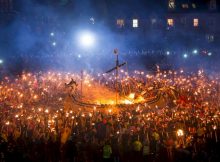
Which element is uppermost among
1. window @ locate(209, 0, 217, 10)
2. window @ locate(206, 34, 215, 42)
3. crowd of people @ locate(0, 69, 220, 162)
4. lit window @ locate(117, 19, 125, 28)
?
window @ locate(209, 0, 217, 10)

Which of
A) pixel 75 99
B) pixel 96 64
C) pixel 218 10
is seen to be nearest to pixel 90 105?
pixel 75 99

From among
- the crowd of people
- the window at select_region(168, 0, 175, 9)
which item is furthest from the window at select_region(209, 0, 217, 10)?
the crowd of people

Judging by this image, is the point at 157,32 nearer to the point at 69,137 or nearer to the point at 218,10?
the point at 218,10

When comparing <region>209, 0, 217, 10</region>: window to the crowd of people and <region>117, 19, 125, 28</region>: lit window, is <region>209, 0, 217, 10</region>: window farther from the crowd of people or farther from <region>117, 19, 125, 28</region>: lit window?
the crowd of people

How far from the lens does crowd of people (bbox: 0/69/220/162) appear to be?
16.4 meters

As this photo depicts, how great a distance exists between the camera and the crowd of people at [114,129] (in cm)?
1636

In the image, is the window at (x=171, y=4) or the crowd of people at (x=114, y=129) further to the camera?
the window at (x=171, y=4)

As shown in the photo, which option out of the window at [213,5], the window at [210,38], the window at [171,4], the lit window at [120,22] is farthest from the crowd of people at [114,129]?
the window at [213,5]

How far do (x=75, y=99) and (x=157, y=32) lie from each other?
28.8 m

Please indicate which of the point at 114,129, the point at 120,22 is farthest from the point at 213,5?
the point at 114,129

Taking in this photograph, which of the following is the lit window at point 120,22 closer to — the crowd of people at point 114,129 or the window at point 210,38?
the window at point 210,38

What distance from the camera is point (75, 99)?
29.2m

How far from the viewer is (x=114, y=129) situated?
1977 centimetres

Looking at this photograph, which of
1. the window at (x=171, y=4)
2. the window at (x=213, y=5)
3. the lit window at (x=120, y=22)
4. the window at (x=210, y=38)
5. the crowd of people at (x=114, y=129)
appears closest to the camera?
the crowd of people at (x=114, y=129)
